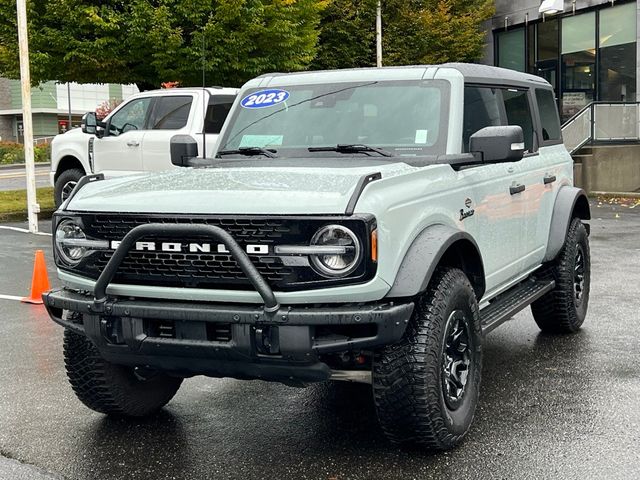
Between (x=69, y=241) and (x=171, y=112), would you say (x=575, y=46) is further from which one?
(x=69, y=241)

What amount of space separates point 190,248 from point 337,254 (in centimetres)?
69

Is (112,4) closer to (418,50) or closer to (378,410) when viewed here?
(418,50)

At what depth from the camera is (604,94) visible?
25031mm

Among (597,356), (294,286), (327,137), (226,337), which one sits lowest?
(597,356)

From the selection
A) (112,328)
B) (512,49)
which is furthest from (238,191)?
(512,49)

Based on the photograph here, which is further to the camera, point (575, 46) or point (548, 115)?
point (575, 46)

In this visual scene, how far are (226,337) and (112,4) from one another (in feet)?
47.8

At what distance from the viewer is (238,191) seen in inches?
155

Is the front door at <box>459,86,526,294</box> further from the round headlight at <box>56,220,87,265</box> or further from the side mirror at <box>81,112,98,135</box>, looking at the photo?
the side mirror at <box>81,112,98,135</box>

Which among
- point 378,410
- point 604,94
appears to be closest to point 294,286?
point 378,410

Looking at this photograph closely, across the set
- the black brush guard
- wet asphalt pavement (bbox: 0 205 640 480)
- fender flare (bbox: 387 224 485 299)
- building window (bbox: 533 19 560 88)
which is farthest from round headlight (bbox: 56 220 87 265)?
building window (bbox: 533 19 560 88)

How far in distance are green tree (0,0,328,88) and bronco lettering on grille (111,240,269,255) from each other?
12648 mm

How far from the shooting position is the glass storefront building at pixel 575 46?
24375mm

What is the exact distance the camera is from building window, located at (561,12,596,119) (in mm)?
25547
